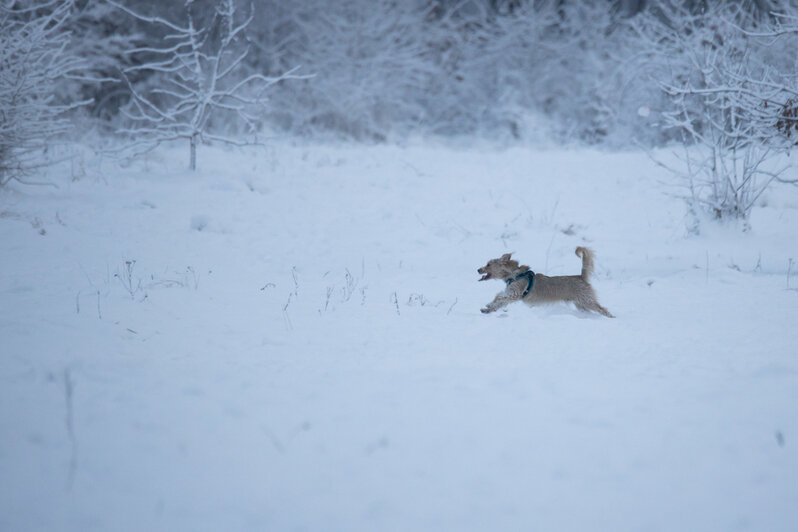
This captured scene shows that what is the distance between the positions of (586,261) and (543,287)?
1.71 ft

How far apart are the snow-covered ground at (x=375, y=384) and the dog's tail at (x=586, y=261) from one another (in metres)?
0.47

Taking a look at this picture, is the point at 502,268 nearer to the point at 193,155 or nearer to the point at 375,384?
the point at 375,384

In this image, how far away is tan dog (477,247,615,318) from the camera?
5.21m

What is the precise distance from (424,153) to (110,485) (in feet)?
40.1

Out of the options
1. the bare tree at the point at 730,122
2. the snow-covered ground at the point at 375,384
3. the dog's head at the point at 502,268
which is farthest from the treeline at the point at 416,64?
the dog's head at the point at 502,268

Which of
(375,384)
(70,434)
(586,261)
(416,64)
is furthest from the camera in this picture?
(416,64)

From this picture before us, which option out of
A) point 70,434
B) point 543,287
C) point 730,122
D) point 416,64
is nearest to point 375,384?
point 70,434

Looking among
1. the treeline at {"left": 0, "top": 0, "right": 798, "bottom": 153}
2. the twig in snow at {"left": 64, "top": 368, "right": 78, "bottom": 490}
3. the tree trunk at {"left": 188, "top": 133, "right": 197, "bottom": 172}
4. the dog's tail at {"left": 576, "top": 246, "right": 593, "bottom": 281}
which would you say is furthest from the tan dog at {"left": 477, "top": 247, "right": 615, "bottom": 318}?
the treeline at {"left": 0, "top": 0, "right": 798, "bottom": 153}

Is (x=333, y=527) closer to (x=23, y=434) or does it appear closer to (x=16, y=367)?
(x=23, y=434)

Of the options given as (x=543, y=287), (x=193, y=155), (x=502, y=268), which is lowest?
(x=543, y=287)

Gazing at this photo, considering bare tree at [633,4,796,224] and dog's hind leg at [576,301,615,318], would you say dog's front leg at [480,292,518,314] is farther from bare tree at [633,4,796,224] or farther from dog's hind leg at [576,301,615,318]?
bare tree at [633,4,796,224]

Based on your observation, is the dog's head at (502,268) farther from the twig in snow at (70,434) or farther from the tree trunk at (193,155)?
the tree trunk at (193,155)

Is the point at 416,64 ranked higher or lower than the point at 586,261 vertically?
higher

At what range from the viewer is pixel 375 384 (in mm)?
3273
